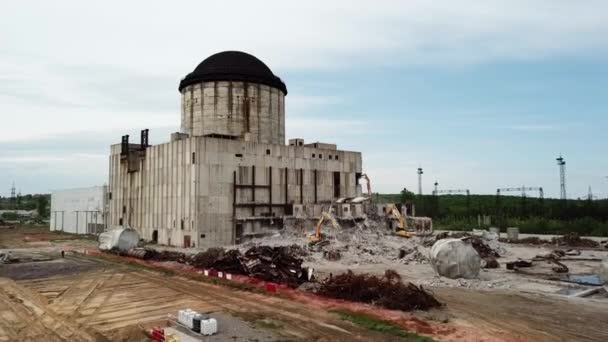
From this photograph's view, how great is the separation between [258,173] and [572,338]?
32893mm

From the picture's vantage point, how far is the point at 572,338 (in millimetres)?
11750

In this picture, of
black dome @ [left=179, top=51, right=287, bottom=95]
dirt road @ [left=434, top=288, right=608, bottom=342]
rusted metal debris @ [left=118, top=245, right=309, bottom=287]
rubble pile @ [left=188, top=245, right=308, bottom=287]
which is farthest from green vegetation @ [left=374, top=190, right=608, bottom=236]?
dirt road @ [left=434, top=288, right=608, bottom=342]

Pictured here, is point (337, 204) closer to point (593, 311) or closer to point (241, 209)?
point (241, 209)

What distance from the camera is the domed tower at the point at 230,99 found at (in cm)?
4738

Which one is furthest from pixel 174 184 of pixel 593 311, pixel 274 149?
pixel 593 311

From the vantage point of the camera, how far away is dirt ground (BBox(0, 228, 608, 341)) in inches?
487

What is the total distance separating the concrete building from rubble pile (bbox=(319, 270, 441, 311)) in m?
22.6

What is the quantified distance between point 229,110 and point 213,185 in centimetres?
1149

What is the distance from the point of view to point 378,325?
13.1 metres

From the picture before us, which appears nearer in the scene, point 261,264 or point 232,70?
point 261,264

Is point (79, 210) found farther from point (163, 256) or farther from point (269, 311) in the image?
point (269, 311)

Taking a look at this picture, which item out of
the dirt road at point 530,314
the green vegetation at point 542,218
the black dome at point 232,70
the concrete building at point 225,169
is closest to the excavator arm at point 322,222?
the concrete building at point 225,169

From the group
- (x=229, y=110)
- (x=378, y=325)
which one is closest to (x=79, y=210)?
(x=229, y=110)

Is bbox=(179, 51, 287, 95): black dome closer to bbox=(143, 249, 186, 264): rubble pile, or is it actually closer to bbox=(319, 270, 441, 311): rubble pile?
bbox=(143, 249, 186, 264): rubble pile
